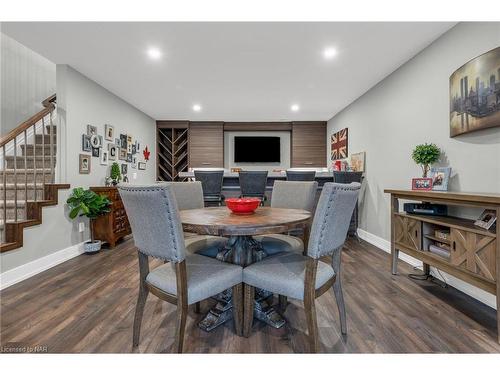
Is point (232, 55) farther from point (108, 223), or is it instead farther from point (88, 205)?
point (108, 223)

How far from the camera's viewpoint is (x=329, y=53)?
2.80 metres

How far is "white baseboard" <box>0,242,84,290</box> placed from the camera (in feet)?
7.51

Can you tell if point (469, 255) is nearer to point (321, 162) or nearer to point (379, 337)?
point (379, 337)

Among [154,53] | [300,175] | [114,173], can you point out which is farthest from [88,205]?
[300,175]

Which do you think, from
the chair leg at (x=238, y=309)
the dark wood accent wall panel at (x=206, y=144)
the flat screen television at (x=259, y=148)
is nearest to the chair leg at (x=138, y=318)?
the chair leg at (x=238, y=309)

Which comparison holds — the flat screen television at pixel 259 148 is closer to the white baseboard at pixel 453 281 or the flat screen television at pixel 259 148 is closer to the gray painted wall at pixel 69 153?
the gray painted wall at pixel 69 153

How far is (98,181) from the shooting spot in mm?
3824

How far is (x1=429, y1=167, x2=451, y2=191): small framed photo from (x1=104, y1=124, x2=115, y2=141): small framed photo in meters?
4.51

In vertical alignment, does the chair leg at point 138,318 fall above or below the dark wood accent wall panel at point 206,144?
below

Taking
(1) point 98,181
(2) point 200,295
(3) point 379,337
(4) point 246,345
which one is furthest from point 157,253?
(1) point 98,181

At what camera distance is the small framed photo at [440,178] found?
2.29 metres

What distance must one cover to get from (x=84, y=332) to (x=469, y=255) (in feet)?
8.66

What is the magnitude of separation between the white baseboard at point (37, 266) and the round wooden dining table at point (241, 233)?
6.51 ft

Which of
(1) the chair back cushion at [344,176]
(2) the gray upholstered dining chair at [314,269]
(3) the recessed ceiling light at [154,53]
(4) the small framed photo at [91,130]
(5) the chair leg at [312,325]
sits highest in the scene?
(3) the recessed ceiling light at [154,53]
